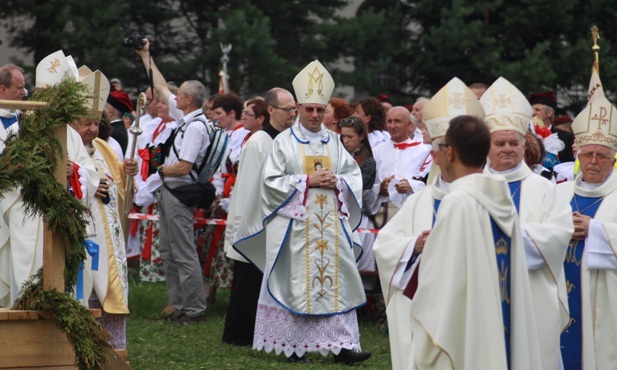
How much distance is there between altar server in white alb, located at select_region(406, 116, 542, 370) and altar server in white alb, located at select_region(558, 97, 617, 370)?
73.5 inches

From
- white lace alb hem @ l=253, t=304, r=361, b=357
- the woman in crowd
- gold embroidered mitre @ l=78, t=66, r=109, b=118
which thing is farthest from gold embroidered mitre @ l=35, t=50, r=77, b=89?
the woman in crowd

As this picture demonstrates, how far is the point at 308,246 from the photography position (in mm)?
9656

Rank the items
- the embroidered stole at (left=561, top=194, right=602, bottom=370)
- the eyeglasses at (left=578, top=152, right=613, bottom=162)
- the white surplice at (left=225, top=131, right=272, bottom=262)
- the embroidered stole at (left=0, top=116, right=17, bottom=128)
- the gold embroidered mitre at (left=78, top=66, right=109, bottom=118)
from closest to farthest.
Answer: the embroidered stole at (left=561, top=194, right=602, bottom=370) → the eyeglasses at (left=578, top=152, right=613, bottom=162) → the gold embroidered mitre at (left=78, top=66, right=109, bottom=118) → the embroidered stole at (left=0, top=116, right=17, bottom=128) → the white surplice at (left=225, top=131, right=272, bottom=262)

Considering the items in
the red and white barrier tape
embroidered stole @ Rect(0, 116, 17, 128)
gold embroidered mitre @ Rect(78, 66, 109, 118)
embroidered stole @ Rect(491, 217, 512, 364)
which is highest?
gold embroidered mitre @ Rect(78, 66, 109, 118)

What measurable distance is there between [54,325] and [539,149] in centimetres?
331

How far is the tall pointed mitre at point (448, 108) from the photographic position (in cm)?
672

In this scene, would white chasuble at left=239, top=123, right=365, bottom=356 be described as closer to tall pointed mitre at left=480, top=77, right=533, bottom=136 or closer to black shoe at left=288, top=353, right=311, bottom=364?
black shoe at left=288, top=353, right=311, bottom=364

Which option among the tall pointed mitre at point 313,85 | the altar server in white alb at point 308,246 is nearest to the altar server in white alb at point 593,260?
the altar server in white alb at point 308,246

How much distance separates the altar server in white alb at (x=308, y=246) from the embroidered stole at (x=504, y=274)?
3.65 meters

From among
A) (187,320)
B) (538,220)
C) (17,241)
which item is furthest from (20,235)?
(538,220)

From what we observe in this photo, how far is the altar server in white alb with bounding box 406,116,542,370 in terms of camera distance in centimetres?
558

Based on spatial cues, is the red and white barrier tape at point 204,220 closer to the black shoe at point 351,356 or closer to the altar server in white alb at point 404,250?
the black shoe at point 351,356

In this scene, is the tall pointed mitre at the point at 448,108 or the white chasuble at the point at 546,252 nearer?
the white chasuble at the point at 546,252

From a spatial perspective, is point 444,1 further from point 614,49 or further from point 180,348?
point 180,348
